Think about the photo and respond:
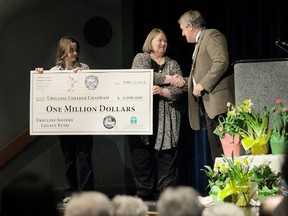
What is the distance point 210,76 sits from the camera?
536cm

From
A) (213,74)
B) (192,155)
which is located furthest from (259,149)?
(192,155)

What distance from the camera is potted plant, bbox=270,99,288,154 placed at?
4.58 meters

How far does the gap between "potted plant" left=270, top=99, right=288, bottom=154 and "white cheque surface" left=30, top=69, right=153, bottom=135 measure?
3.83 ft

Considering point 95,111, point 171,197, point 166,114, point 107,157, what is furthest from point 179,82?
point 171,197

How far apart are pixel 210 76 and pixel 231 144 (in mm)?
701

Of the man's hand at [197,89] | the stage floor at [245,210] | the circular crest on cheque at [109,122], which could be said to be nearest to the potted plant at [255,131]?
the stage floor at [245,210]

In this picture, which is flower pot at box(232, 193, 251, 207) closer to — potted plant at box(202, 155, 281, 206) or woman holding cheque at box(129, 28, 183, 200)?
potted plant at box(202, 155, 281, 206)

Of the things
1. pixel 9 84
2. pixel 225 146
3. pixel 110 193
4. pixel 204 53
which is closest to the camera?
pixel 225 146

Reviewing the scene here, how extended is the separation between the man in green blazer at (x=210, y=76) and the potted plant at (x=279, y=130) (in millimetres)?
751

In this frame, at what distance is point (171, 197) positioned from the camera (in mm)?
1952

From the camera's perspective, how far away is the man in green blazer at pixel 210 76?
5371 mm

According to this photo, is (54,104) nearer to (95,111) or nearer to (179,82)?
(95,111)

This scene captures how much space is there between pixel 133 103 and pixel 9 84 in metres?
1.90

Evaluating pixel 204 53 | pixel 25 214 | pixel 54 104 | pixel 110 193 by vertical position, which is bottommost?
pixel 110 193
